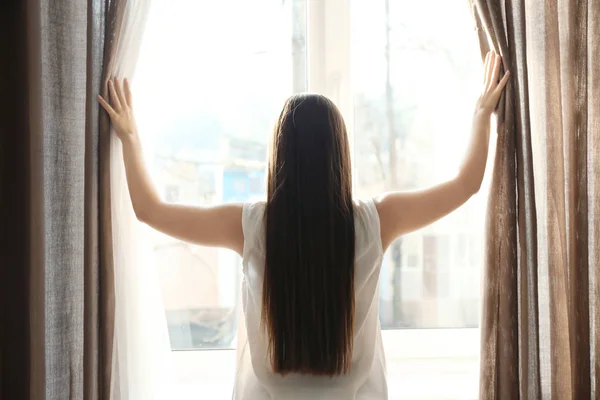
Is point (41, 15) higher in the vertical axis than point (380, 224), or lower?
higher

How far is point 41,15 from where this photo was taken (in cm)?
145

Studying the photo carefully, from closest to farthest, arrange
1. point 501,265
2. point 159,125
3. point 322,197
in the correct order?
point 322,197, point 501,265, point 159,125

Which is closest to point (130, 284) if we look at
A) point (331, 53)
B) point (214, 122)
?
point (214, 122)

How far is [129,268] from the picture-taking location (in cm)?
157

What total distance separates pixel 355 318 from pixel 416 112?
0.77 metres

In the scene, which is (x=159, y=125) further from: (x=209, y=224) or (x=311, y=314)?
(x=311, y=314)

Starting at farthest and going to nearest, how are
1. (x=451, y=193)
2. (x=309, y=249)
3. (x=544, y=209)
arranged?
(x=544, y=209) < (x=451, y=193) < (x=309, y=249)

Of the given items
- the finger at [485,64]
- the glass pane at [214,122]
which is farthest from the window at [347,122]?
the finger at [485,64]

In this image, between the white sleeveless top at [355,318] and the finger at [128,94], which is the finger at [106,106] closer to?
the finger at [128,94]

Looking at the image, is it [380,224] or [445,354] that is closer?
[380,224]

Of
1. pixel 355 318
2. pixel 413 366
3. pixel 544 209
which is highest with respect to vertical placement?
pixel 544 209

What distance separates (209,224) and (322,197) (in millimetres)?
275

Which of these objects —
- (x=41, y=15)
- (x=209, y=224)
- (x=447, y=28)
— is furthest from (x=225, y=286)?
(x=447, y=28)

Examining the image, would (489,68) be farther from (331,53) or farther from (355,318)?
(355,318)
